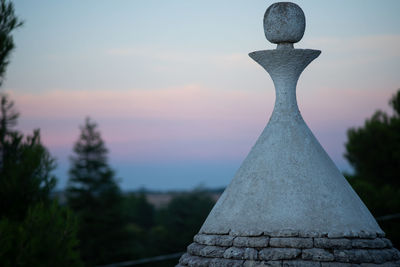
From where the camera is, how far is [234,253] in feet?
21.3

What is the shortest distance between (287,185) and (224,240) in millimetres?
981

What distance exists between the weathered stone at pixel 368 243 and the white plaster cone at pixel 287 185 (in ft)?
0.35

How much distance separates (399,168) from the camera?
947 inches

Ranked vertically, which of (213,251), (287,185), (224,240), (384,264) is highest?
(287,185)

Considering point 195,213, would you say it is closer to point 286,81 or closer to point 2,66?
point 2,66

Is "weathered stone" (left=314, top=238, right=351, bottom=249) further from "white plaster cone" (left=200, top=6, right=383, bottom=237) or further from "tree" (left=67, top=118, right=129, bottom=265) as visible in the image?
"tree" (left=67, top=118, right=129, bottom=265)

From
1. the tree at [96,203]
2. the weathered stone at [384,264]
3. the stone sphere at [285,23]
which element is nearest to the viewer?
the weathered stone at [384,264]

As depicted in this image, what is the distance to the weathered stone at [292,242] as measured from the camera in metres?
6.31

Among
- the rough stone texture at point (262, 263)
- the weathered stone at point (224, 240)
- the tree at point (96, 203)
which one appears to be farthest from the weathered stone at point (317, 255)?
the tree at point (96, 203)

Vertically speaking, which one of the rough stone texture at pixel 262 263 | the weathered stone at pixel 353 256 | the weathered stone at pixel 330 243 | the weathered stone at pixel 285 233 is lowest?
the rough stone texture at pixel 262 263

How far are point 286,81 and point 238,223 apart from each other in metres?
1.92

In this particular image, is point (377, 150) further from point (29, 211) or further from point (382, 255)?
point (382, 255)

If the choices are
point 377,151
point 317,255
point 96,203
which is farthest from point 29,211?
point 96,203

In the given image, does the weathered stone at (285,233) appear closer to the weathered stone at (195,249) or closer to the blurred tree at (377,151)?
the weathered stone at (195,249)
